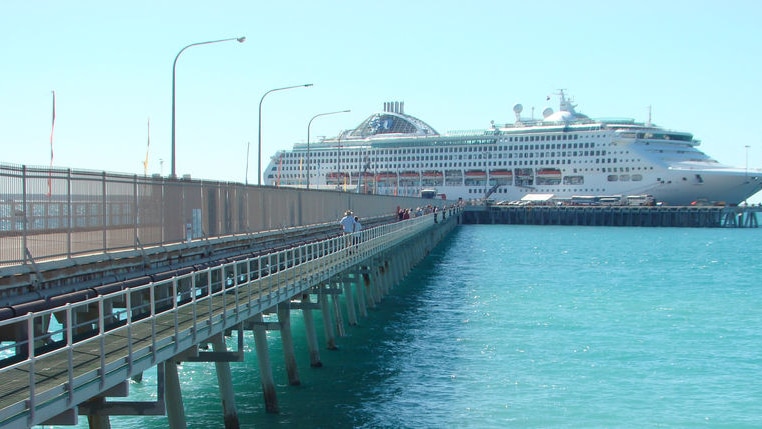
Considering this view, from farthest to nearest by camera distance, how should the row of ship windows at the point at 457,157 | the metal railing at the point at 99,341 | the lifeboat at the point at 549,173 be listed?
the lifeboat at the point at 549,173 < the row of ship windows at the point at 457,157 < the metal railing at the point at 99,341

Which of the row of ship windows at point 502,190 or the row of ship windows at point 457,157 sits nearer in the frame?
the row of ship windows at point 502,190

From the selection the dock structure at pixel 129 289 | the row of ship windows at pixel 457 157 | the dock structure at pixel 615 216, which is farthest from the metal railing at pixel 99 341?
the row of ship windows at pixel 457 157

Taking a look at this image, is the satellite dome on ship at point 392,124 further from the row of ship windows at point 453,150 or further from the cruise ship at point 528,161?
the row of ship windows at point 453,150

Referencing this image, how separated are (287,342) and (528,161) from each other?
125 metres

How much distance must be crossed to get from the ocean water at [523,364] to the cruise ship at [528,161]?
75.1 meters

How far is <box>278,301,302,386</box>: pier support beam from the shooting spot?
2094 centimetres

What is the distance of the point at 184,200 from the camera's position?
22266mm

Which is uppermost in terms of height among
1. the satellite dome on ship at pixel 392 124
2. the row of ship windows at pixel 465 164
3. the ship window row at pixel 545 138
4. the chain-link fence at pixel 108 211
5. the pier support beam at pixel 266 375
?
the satellite dome on ship at pixel 392 124

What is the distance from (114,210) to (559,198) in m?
125

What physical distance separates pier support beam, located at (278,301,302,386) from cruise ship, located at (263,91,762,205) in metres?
96.2

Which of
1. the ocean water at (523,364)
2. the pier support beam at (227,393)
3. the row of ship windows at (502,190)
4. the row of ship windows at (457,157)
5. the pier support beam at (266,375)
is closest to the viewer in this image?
the pier support beam at (227,393)

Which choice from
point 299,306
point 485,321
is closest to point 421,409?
point 299,306

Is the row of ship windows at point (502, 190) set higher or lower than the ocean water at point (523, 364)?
higher

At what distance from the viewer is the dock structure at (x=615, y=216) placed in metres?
124
